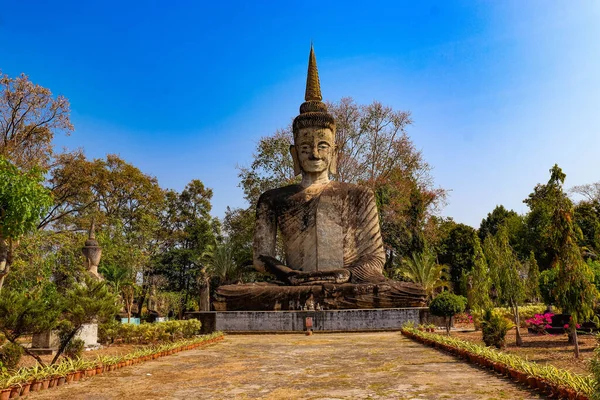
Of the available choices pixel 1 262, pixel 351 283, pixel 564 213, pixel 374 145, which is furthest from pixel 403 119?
pixel 1 262

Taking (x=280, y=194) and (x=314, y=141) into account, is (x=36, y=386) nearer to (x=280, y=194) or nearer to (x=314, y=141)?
(x=280, y=194)

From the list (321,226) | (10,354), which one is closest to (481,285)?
(321,226)

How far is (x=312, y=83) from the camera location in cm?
1800

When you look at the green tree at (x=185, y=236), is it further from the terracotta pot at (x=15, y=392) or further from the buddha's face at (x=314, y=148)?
the terracotta pot at (x=15, y=392)

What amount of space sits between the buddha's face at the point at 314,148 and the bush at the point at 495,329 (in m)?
7.61

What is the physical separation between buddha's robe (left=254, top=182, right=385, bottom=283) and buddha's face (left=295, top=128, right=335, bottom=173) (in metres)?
0.65

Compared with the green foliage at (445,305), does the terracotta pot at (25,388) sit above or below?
below

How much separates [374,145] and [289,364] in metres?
21.3

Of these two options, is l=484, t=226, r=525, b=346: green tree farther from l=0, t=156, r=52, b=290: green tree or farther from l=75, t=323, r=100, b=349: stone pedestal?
l=0, t=156, r=52, b=290: green tree

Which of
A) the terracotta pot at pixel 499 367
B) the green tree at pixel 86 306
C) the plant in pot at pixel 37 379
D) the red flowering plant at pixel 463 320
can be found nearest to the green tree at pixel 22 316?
the green tree at pixel 86 306

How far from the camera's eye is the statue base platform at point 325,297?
13.0 metres

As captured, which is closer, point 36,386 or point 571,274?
point 36,386

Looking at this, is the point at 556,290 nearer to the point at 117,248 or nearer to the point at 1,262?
the point at 1,262

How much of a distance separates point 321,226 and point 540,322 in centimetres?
A: 627
